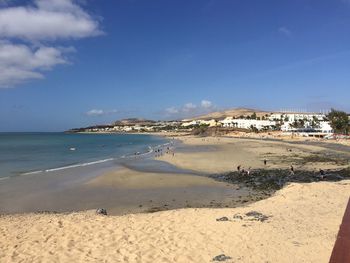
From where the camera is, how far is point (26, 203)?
18.4 m

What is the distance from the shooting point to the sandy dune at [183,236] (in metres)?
8.29

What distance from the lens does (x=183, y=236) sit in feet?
31.9

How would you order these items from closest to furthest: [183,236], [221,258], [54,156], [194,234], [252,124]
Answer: [221,258] < [183,236] < [194,234] < [54,156] < [252,124]

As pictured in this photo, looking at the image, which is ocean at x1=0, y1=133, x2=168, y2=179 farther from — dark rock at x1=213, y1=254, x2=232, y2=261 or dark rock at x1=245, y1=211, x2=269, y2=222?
dark rock at x1=213, y1=254, x2=232, y2=261

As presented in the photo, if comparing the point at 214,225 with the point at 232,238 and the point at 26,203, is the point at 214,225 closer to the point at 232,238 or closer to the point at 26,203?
the point at 232,238

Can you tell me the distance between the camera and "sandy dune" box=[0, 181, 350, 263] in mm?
8289

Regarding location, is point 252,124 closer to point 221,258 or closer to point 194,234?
point 194,234

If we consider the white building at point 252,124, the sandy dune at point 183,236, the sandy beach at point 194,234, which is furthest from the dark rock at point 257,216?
the white building at point 252,124

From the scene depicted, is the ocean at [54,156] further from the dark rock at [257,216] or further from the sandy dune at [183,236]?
the dark rock at [257,216]

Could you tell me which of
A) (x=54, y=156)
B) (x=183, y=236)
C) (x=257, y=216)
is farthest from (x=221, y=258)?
(x=54, y=156)

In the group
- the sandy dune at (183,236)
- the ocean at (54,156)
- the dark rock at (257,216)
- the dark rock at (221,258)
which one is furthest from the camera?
the ocean at (54,156)

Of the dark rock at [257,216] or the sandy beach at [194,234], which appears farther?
the dark rock at [257,216]

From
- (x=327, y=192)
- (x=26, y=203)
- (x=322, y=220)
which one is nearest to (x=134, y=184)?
(x=26, y=203)

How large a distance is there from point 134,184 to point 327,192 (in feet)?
41.2
